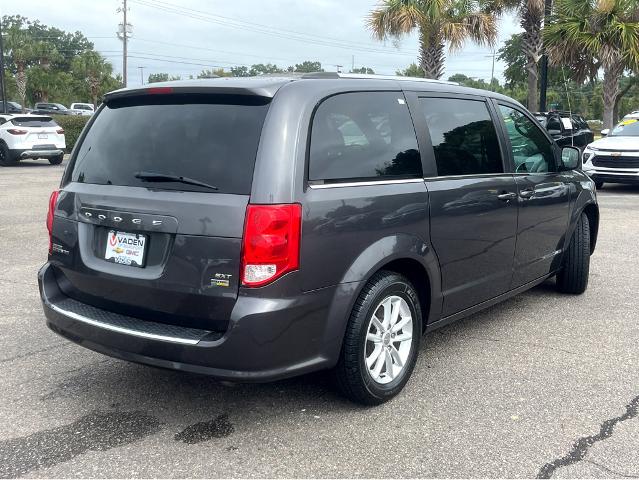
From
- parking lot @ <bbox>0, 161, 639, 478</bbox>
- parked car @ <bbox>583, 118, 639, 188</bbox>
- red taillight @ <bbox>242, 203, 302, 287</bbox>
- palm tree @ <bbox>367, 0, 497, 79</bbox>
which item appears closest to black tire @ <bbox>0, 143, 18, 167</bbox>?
palm tree @ <bbox>367, 0, 497, 79</bbox>

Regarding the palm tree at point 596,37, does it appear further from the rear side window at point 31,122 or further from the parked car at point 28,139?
the rear side window at point 31,122

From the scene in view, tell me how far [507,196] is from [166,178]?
237cm

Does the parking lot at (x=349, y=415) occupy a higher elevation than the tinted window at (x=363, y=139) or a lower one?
lower

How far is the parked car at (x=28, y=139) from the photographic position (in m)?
19.6

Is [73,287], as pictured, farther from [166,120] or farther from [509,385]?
[509,385]

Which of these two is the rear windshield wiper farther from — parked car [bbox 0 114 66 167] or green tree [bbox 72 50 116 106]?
green tree [bbox 72 50 116 106]

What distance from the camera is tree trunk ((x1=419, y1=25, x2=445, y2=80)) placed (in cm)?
2078

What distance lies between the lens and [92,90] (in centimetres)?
5897

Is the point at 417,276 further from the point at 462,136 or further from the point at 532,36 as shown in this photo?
the point at 532,36

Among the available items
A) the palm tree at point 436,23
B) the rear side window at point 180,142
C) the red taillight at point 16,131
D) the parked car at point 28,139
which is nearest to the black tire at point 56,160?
the parked car at point 28,139

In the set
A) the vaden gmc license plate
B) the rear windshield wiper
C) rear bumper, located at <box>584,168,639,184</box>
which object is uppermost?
the rear windshield wiper

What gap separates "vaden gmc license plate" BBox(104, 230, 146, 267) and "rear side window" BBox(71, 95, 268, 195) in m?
0.27

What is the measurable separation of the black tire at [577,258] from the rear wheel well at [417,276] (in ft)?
7.41

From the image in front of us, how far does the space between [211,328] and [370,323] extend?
862mm
